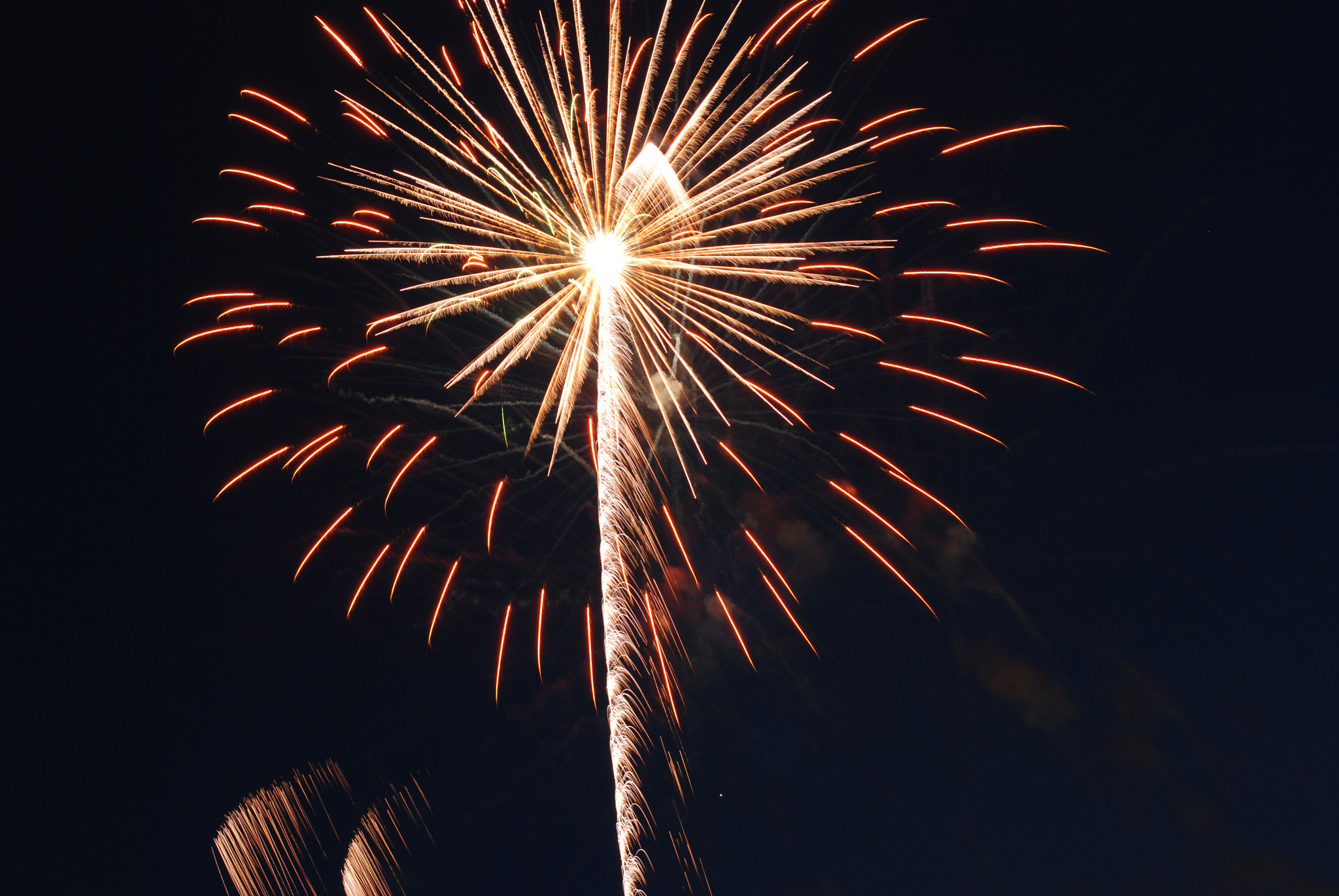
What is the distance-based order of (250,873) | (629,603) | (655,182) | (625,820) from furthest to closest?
(250,873), (625,820), (629,603), (655,182)

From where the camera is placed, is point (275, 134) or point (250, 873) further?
point (250, 873)

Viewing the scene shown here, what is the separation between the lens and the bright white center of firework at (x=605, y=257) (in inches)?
351

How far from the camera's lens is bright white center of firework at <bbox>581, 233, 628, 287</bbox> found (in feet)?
29.3

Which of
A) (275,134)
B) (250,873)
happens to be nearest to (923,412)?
(275,134)

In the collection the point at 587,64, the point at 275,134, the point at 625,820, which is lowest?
the point at 625,820

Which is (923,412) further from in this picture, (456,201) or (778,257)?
(456,201)

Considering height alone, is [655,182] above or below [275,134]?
below

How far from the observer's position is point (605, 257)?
29.3ft

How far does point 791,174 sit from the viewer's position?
8.83 metres

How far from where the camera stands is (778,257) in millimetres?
8898

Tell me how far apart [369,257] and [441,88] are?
2075 millimetres

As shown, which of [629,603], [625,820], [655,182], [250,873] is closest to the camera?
[655,182]

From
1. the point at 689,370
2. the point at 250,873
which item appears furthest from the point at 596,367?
the point at 250,873

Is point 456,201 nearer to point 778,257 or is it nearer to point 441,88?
point 441,88
